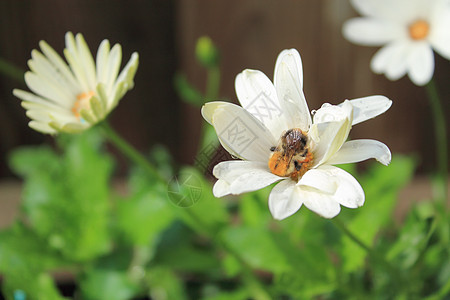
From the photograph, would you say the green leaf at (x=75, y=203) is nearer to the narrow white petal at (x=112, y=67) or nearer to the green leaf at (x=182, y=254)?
the green leaf at (x=182, y=254)

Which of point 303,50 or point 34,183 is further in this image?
point 303,50

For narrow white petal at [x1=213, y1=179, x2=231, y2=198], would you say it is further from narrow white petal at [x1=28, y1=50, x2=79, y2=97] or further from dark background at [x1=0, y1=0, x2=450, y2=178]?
dark background at [x1=0, y1=0, x2=450, y2=178]

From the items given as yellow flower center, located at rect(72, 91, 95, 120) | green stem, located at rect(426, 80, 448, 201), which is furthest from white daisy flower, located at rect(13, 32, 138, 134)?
green stem, located at rect(426, 80, 448, 201)

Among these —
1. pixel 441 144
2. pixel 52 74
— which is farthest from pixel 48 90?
pixel 441 144

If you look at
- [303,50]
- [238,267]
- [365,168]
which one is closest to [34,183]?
[238,267]

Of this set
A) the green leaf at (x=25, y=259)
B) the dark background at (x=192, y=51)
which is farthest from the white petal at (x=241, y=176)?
the dark background at (x=192, y=51)

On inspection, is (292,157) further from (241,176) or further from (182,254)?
(182,254)

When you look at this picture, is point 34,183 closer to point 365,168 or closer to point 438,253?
→ point 438,253
